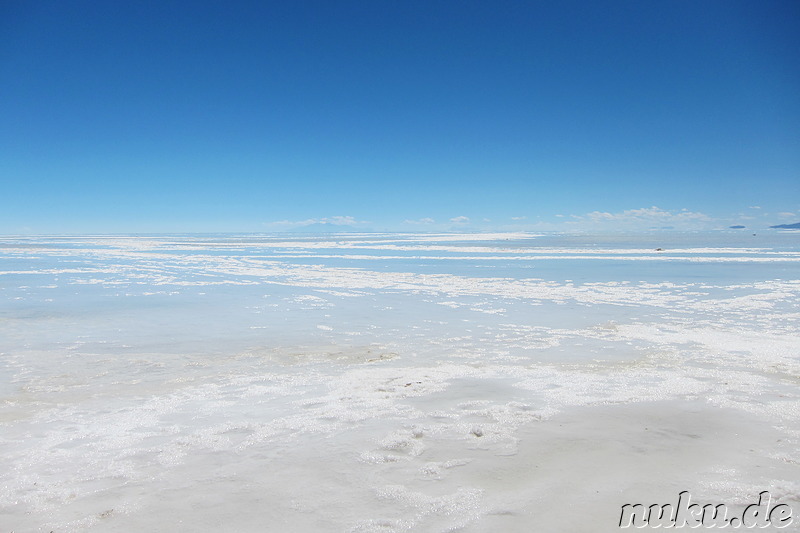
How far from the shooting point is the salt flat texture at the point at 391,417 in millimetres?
3520

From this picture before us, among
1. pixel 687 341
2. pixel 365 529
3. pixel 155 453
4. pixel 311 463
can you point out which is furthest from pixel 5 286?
pixel 687 341

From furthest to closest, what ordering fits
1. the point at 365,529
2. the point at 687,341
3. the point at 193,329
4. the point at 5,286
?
the point at 5,286 → the point at 193,329 → the point at 687,341 → the point at 365,529

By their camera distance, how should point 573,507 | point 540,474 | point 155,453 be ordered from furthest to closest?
point 155,453 < point 540,474 < point 573,507

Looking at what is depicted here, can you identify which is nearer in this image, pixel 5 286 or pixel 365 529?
pixel 365 529

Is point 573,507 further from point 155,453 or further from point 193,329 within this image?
point 193,329

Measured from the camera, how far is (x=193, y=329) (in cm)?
970

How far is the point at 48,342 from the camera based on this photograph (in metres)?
8.54

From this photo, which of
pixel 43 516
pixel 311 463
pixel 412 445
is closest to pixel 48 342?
pixel 43 516

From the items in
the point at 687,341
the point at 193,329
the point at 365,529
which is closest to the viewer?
the point at 365,529

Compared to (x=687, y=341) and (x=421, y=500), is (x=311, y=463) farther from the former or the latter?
(x=687, y=341)

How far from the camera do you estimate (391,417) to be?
202 inches

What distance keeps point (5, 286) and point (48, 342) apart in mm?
11205

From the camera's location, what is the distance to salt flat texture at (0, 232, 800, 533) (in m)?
3.52

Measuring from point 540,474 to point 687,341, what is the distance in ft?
19.1
